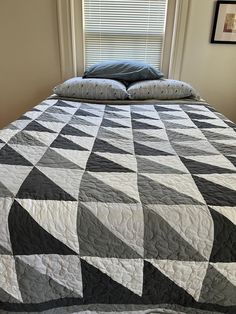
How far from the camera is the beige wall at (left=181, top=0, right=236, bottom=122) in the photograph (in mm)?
2398

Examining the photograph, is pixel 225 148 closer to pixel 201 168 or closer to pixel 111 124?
pixel 201 168

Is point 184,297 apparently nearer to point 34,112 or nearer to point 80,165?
point 80,165

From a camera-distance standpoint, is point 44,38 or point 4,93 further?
point 4,93

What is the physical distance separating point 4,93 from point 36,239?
237 cm

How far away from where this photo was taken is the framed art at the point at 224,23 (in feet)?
7.69

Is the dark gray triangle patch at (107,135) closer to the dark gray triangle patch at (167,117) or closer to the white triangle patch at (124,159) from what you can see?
the white triangle patch at (124,159)

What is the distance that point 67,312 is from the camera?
76cm

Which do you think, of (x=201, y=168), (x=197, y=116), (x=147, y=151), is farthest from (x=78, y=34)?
(x=201, y=168)

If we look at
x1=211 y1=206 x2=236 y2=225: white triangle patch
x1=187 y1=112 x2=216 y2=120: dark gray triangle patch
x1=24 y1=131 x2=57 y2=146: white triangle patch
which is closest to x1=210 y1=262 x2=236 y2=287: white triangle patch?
x1=211 y1=206 x2=236 y2=225: white triangle patch

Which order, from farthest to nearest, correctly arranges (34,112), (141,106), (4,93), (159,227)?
(4,93), (141,106), (34,112), (159,227)

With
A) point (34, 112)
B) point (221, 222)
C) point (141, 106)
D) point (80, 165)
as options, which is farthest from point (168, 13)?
point (221, 222)

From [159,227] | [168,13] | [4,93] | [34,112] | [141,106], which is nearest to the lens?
[159,227]

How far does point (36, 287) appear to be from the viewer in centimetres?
73

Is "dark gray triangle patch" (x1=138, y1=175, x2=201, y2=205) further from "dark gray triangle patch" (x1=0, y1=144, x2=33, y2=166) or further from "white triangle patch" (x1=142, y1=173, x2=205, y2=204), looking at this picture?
"dark gray triangle patch" (x1=0, y1=144, x2=33, y2=166)
